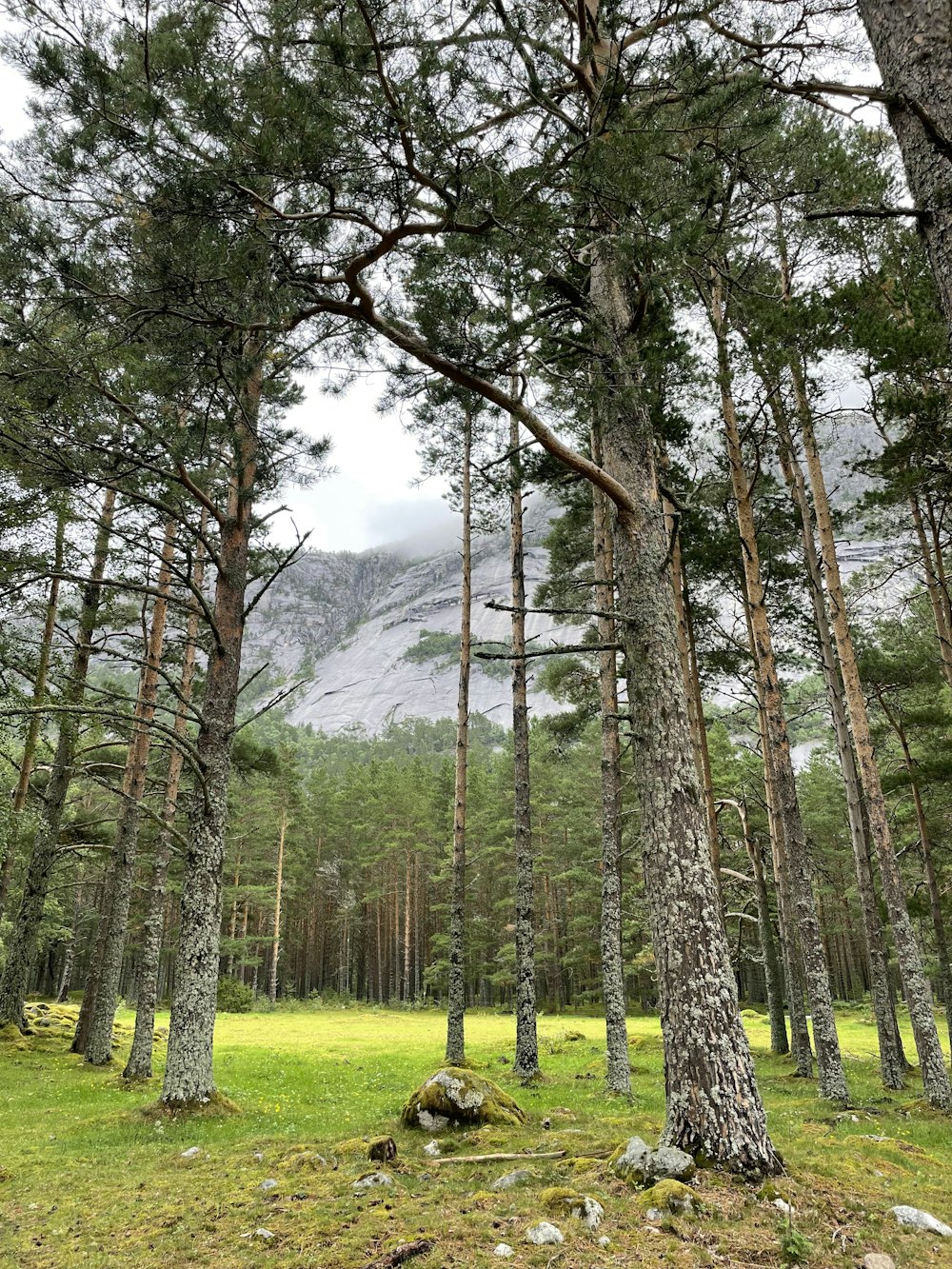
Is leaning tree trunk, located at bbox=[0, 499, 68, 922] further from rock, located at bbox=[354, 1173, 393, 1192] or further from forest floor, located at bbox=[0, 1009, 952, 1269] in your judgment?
rock, located at bbox=[354, 1173, 393, 1192]

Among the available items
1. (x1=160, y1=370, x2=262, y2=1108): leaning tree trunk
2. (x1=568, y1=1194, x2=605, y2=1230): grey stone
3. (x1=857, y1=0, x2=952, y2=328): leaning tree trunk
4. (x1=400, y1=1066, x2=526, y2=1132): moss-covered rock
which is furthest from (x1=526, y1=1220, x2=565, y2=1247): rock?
(x1=160, y1=370, x2=262, y2=1108): leaning tree trunk

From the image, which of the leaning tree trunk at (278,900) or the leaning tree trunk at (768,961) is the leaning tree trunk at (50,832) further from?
the leaning tree trunk at (278,900)

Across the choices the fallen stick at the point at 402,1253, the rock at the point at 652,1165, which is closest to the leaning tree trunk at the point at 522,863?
the rock at the point at 652,1165

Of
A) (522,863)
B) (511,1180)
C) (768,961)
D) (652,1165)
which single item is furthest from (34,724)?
(768,961)

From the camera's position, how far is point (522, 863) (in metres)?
12.1

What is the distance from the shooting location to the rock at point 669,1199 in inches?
134

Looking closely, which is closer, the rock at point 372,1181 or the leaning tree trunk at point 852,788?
the rock at point 372,1181

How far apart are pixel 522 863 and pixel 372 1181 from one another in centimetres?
789

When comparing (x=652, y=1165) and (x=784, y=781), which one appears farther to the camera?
(x=784, y=781)

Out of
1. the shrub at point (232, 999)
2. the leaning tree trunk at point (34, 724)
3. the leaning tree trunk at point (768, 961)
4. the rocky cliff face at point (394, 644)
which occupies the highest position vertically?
the rocky cliff face at point (394, 644)

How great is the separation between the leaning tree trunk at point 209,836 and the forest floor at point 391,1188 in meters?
0.58

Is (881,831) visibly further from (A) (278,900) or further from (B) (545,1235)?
(A) (278,900)

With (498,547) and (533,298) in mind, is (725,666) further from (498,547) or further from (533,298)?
(498,547)

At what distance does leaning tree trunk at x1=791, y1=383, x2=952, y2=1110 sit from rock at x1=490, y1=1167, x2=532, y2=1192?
22.7 feet
